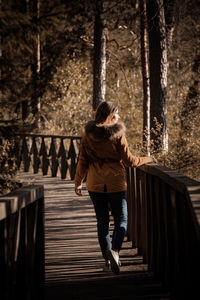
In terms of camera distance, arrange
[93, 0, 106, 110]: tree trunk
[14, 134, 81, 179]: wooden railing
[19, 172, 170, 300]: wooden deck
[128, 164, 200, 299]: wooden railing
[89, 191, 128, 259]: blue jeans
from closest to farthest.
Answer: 1. [128, 164, 200, 299]: wooden railing
2. [19, 172, 170, 300]: wooden deck
3. [89, 191, 128, 259]: blue jeans
4. [14, 134, 81, 179]: wooden railing
5. [93, 0, 106, 110]: tree trunk

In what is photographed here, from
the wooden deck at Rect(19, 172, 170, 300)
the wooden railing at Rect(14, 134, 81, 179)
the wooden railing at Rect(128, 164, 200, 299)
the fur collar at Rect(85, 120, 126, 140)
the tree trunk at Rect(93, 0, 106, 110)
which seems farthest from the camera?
the tree trunk at Rect(93, 0, 106, 110)

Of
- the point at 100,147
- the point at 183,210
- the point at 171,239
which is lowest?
the point at 171,239

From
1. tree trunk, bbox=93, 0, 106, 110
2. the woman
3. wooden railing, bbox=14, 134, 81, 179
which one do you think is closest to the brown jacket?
the woman

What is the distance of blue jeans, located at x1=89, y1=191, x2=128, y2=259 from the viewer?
4922mm

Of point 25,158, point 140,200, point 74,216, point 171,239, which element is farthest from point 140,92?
point 171,239

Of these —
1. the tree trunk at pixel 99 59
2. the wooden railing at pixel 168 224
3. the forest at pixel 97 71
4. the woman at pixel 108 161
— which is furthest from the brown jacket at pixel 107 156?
the tree trunk at pixel 99 59

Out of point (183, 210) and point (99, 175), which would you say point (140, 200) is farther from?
point (183, 210)

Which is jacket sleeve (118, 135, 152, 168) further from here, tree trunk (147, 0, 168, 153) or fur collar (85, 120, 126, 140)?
tree trunk (147, 0, 168, 153)

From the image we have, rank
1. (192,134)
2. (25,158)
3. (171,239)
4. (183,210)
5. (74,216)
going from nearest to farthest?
1. (183,210)
2. (171,239)
3. (74,216)
4. (192,134)
5. (25,158)

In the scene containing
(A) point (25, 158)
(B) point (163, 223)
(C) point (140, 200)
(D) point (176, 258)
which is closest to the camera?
(D) point (176, 258)

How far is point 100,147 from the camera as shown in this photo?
15.8 feet

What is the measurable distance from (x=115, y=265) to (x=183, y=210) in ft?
6.25

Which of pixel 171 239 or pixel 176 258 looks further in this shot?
pixel 171 239

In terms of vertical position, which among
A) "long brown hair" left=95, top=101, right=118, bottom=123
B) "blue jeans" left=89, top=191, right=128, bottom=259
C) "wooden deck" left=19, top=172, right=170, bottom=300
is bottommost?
"wooden deck" left=19, top=172, right=170, bottom=300
